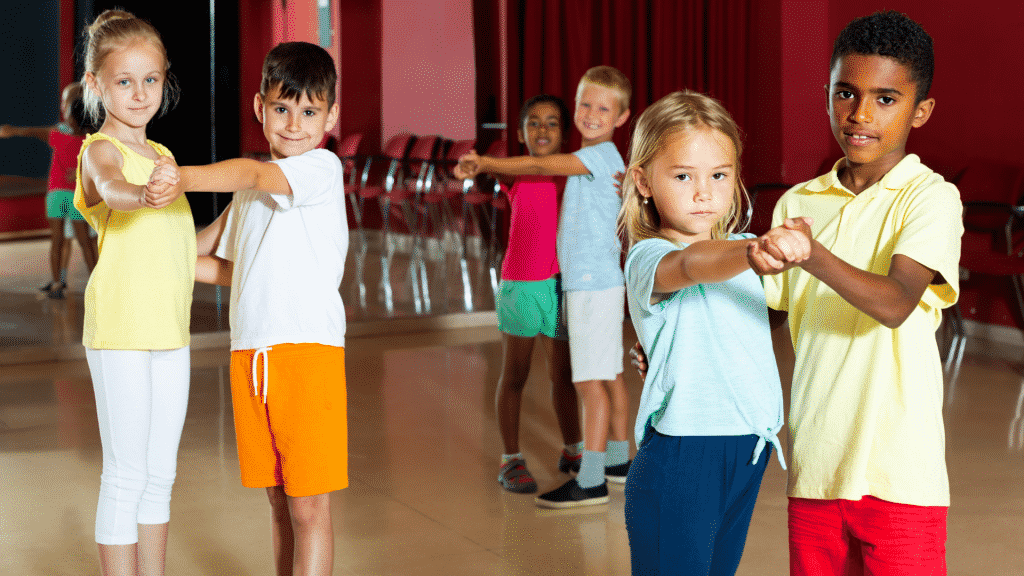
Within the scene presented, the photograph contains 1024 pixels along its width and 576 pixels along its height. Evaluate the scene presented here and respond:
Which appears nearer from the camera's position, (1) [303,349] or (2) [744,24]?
(1) [303,349]

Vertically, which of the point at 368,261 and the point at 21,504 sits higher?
the point at 368,261

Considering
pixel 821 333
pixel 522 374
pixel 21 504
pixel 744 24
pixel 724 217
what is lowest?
pixel 21 504

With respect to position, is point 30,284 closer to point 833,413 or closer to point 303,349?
point 303,349

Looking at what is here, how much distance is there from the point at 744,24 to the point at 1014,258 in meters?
2.50

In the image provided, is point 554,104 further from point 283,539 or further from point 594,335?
point 283,539

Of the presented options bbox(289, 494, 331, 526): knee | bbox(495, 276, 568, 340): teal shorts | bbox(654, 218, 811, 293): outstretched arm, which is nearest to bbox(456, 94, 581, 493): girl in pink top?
bbox(495, 276, 568, 340): teal shorts

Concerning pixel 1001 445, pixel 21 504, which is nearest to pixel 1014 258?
pixel 1001 445

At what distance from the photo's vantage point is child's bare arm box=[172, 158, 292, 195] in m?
1.42

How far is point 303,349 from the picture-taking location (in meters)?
1.66

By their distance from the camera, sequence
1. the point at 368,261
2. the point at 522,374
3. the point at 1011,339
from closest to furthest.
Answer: the point at 522,374
the point at 1011,339
the point at 368,261

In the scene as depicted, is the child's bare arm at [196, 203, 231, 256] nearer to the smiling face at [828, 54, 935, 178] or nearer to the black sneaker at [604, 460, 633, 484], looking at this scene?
the smiling face at [828, 54, 935, 178]

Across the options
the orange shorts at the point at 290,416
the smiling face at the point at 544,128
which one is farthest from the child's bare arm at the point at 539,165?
Result: the orange shorts at the point at 290,416

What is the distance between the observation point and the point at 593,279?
2.72m

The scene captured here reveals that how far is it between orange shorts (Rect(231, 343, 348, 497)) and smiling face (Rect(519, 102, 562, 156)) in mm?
1443
